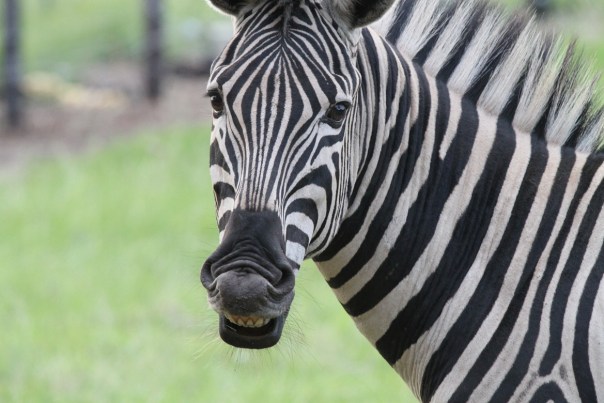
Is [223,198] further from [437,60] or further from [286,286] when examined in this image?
[437,60]

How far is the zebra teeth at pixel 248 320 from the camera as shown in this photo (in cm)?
304

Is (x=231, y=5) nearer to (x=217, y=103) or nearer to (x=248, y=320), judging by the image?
(x=217, y=103)

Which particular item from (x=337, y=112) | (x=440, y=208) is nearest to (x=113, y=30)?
(x=440, y=208)

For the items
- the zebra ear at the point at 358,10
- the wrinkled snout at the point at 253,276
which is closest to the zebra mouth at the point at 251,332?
the wrinkled snout at the point at 253,276

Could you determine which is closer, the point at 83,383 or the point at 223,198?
the point at 223,198

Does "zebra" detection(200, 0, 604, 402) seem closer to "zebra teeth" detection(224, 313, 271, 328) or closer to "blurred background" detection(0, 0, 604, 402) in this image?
"zebra teeth" detection(224, 313, 271, 328)

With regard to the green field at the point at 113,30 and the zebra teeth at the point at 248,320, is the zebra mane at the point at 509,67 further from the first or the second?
the green field at the point at 113,30

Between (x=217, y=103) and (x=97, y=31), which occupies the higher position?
(x=217, y=103)

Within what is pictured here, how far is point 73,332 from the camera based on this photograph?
9047 millimetres

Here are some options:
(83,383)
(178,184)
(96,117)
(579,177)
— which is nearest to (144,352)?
(83,383)

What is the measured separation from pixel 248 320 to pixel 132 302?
271 inches

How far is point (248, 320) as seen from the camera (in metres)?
3.05

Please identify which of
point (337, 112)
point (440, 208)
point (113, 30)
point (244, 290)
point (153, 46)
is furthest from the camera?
point (113, 30)

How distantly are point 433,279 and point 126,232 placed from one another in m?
8.26
